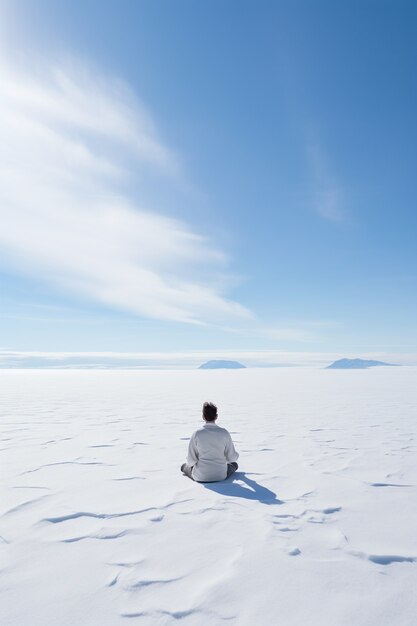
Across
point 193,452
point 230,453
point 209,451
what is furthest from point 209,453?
point 230,453

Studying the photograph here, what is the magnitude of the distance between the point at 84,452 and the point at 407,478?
5.29 metres

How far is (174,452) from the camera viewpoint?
686 centimetres

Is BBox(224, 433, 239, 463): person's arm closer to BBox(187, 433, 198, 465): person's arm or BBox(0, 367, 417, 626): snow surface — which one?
BBox(0, 367, 417, 626): snow surface

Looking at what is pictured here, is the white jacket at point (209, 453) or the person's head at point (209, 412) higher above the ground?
the person's head at point (209, 412)

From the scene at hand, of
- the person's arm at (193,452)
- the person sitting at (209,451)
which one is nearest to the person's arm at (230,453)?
the person sitting at (209,451)

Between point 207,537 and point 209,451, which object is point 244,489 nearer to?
point 209,451

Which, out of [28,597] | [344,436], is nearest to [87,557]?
[28,597]

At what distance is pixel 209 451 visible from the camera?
5.14 m

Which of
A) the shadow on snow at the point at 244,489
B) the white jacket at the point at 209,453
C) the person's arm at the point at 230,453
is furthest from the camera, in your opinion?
the person's arm at the point at 230,453

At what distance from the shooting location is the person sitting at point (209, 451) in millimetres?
5094

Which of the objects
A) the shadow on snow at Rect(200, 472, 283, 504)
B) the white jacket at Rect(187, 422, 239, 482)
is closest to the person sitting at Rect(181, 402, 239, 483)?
the white jacket at Rect(187, 422, 239, 482)

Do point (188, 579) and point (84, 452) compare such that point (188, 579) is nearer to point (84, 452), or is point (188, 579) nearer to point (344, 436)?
point (84, 452)

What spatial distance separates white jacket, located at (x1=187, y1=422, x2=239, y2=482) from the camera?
16.7ft

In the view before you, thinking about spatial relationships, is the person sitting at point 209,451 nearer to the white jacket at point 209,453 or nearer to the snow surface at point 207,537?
the white jacket at point 209,453
